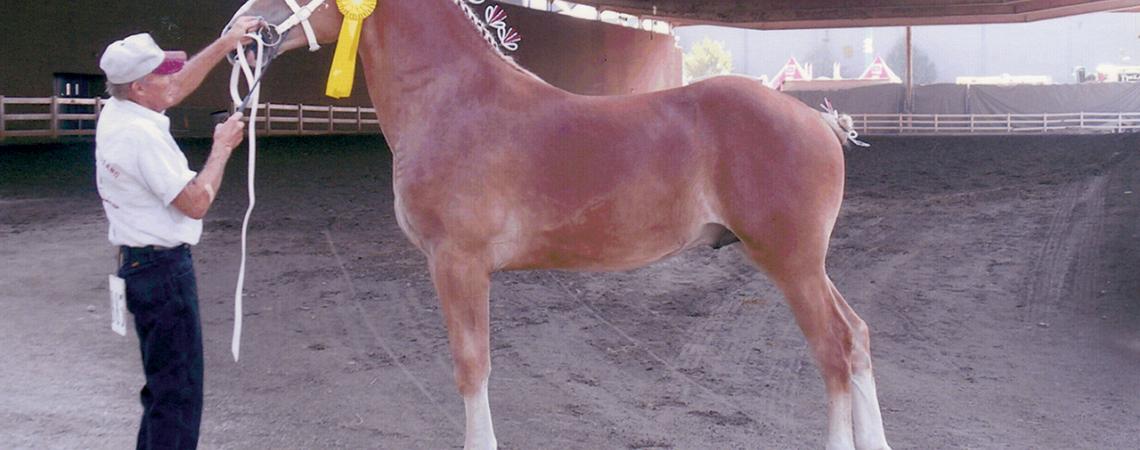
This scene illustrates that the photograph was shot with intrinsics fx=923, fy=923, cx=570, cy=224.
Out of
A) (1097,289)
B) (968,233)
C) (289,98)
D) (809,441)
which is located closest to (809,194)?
(809,441)

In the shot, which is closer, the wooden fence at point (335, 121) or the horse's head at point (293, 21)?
the horse's head at point (293, 21)

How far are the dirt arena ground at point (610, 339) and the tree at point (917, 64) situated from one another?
172ft

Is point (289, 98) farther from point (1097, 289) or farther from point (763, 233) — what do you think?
point (763, 233)

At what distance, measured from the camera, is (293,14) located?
3.76 m

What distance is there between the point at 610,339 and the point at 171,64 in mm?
3993

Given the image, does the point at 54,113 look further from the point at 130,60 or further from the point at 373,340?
the point at 130,60

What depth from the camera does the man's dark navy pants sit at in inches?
124

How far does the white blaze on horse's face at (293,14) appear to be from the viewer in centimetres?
376

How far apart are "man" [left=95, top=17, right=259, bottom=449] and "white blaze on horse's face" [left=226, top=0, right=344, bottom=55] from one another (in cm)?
47

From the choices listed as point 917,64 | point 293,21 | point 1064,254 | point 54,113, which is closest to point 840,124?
point 293,21

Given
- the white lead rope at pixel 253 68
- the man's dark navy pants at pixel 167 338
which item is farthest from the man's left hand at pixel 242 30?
the man's dark navy pants at pixel 167 338

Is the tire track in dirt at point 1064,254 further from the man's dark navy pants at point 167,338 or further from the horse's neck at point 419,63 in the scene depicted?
the man's dark navy pants at point 167,338

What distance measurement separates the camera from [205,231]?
999 cm

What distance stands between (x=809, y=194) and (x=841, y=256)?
19.7ft
